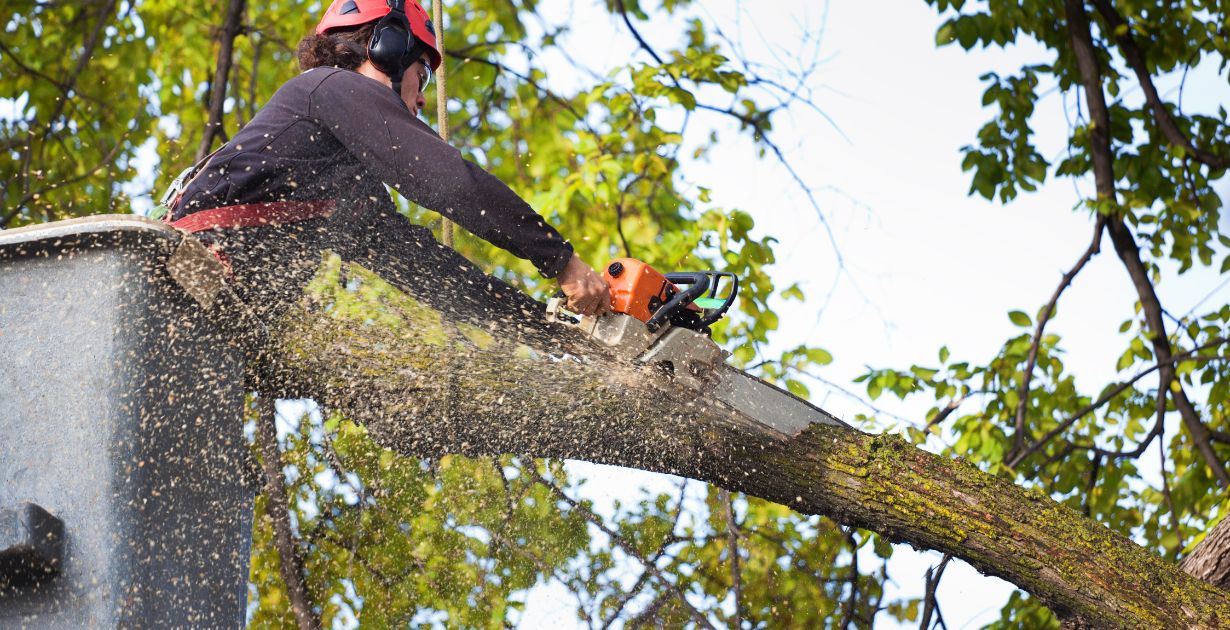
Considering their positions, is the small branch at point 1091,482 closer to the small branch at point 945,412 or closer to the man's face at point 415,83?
the small branch at point 945,412

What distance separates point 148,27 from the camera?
330 inches

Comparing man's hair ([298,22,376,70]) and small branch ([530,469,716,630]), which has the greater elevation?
man's hair ([298,22,376,70])

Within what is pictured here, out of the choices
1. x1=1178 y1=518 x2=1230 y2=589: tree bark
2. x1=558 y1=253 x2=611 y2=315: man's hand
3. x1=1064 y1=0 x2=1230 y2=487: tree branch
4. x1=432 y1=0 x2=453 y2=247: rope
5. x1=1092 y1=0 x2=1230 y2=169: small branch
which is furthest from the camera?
x1=1092 y1=0 x2=1230 y2=169: small branch

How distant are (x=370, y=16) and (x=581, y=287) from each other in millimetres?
1089

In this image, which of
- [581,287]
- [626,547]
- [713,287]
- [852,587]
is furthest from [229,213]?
[852,587]

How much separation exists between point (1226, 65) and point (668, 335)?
14.6ft

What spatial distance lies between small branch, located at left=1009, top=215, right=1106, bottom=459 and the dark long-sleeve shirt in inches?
126

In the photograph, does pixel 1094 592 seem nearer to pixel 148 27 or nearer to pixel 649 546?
pixel 649 546

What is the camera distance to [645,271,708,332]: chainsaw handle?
308 cm

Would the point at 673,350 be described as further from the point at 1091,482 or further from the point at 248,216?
the point at 1091,482

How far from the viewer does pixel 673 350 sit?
3.04 metres

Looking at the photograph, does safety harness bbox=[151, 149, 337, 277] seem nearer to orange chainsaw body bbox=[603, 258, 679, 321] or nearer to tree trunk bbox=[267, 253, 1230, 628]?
tree trunk bbox=[267, 253, 1230, 628]

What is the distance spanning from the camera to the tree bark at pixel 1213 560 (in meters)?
3.31

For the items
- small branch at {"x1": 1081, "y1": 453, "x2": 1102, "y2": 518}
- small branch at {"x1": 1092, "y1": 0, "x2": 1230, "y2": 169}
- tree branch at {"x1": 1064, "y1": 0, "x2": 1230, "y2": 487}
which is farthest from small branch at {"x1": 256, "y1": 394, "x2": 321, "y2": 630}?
small branch at {"x1": 1092, "y1": 0, "x2": 1230, "y2": 169}
